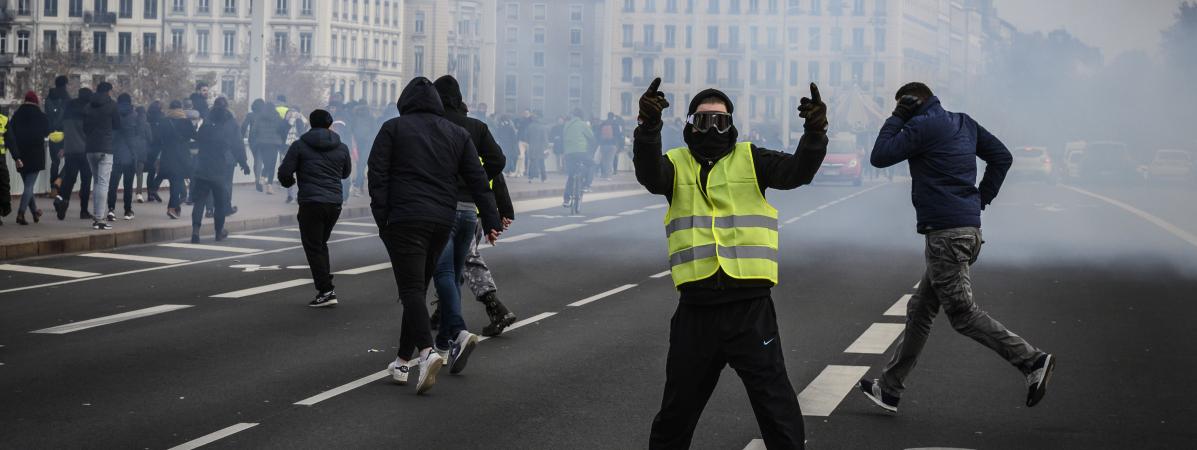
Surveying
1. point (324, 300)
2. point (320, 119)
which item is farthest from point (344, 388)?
point (320, 119)

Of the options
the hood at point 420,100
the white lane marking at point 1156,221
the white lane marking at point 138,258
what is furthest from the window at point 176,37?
the hood at point 420,100

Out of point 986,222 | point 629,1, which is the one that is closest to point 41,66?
point 629,1

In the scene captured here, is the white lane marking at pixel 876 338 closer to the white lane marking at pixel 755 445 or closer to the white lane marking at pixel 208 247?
the white lane marking at pixel 755 445

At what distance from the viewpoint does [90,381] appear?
9102 mm

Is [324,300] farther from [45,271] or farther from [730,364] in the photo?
[730,364]

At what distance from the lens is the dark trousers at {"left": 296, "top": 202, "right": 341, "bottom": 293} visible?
13359 mm

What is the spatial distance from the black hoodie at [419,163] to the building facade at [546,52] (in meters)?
147

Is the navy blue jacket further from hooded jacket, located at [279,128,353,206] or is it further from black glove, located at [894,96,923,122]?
hooded jacket, located at [279,128,353,206]

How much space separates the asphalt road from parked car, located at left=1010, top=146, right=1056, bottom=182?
41.1 m

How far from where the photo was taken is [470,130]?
982 centimetres

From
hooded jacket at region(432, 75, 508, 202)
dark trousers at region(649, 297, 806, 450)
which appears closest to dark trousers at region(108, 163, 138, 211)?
hooded jacket at region(432, 75, 508, 202)

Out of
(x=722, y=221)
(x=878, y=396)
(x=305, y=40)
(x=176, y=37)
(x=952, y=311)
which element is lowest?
(x=878, y=396)

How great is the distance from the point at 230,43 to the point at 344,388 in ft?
444

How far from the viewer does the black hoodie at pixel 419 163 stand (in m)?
8.96
